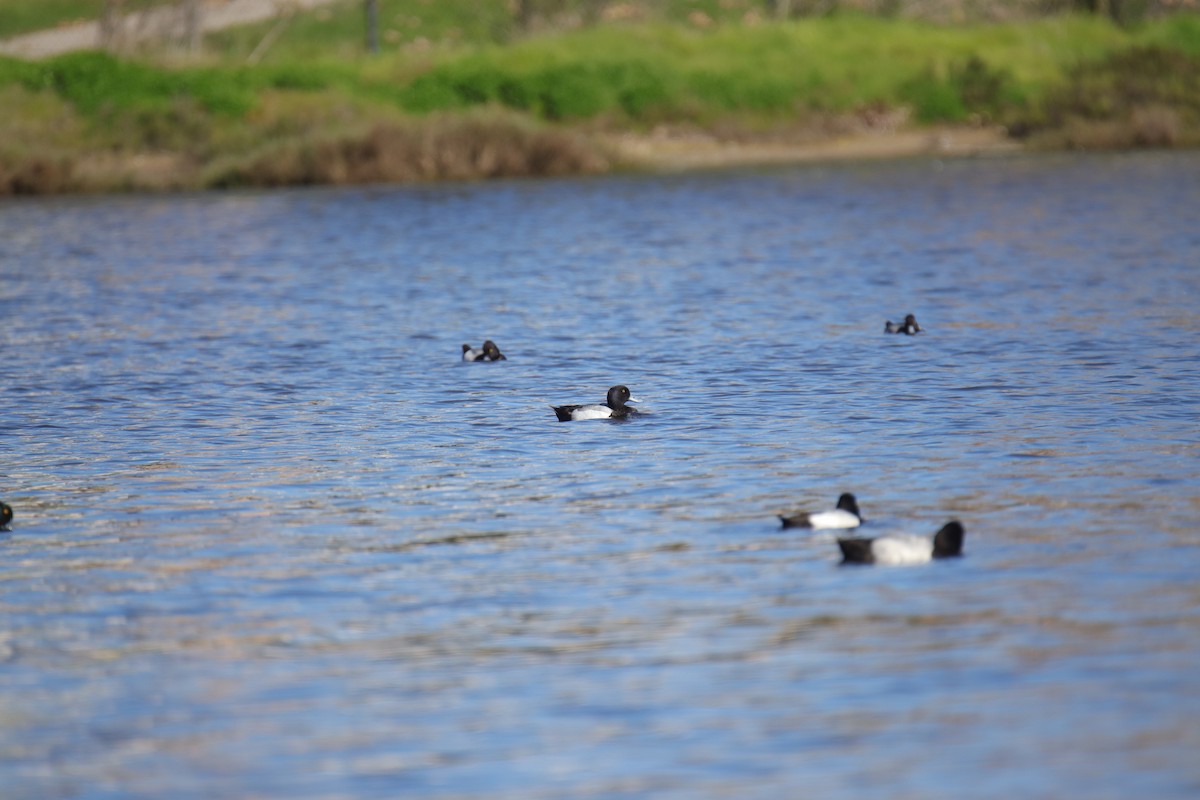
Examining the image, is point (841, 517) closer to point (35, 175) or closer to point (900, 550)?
point (900, 550)

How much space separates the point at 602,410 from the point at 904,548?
6.13 m

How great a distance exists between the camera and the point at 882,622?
10.6 m

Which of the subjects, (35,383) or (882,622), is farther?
(35,383)

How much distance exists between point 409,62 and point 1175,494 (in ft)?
145

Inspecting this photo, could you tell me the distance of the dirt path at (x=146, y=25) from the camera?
59.0 meters

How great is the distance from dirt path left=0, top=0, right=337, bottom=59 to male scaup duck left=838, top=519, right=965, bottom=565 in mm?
46117

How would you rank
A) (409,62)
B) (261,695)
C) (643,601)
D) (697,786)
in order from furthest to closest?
(409,62), (643,601), (261,695), (697,786)

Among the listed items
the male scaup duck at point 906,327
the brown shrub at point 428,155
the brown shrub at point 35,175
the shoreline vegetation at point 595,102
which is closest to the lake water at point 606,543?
the male scaup duck at point 906,327

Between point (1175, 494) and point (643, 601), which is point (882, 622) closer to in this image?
point (643, 601)

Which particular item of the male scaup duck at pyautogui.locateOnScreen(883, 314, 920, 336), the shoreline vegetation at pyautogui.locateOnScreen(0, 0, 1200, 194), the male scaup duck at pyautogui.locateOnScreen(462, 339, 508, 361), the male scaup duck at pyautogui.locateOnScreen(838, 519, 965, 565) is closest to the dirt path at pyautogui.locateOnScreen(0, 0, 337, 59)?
the shoreline vegetation at pyautogui.locateOnScreen(0, 0, 1200, 194)

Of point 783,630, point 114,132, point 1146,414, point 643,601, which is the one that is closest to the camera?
point 783,630

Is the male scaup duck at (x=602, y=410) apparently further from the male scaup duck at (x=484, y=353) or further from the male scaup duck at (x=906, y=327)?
the male scaup duck at (x=906, y=327)

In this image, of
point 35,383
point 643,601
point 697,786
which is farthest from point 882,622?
point 35,383

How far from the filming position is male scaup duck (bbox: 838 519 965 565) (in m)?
11.7
